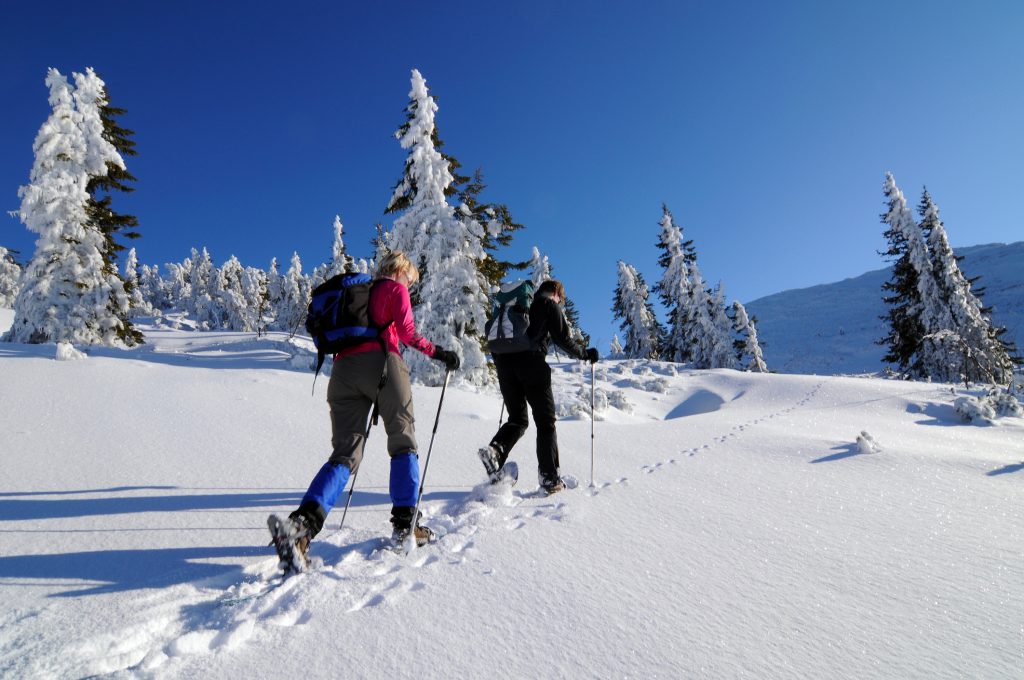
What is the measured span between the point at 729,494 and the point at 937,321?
27.2m

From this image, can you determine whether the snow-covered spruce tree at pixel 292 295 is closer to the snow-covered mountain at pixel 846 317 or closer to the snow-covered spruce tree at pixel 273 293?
the snow-covered spruce tree at pixel 273 293

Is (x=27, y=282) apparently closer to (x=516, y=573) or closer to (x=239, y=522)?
(x=239, y=522)

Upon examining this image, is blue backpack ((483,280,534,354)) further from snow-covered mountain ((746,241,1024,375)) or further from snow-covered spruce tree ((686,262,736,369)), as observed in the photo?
snow-covered mountain ((746,241,1024,375))

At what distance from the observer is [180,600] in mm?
2016

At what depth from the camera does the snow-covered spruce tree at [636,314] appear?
42.0 meters

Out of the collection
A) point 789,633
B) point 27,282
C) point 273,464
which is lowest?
point 789,633

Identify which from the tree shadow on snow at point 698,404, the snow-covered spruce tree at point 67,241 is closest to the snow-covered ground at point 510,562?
the tree shadow on snow at point 698,404

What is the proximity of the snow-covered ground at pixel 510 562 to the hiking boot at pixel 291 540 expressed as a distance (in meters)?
0.13

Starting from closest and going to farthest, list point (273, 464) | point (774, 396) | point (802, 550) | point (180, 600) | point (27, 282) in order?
point (180, 600)
point (802, 550)
point (273, 464)
point (774, 396)
point (27, 282)

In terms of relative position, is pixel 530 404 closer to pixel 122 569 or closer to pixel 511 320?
pixel 511 320

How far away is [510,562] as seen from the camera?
246 centimetres

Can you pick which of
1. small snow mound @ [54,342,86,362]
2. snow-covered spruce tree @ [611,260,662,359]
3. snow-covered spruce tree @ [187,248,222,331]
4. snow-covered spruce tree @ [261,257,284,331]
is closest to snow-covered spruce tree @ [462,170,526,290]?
small snow mound @ [54,342,86,362]

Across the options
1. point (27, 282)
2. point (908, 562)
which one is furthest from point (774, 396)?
point (27, 282)

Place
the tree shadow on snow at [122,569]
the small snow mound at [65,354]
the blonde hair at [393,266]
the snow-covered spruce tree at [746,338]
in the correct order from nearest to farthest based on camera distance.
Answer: the tree shadow on snow at [122,569]
the blonde hair at [393,266]
the small snow mound at [65,354]
the snow-covered spruce tree at [746,338]
